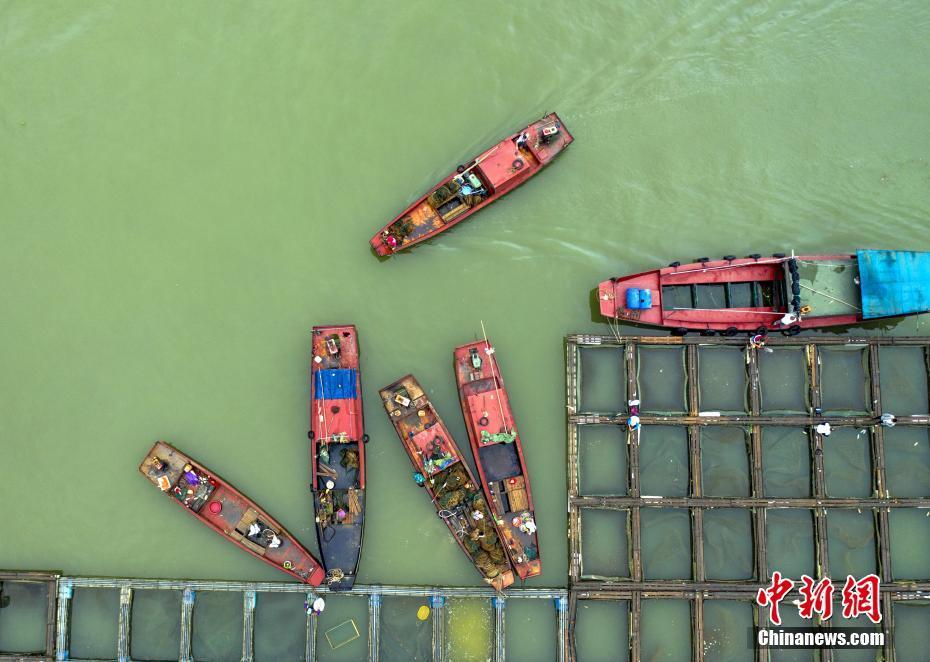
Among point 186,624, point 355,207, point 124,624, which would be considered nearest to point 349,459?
point 186,624

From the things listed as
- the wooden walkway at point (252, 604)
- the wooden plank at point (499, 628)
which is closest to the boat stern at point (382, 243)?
the wooden walkway at point (252, 604)

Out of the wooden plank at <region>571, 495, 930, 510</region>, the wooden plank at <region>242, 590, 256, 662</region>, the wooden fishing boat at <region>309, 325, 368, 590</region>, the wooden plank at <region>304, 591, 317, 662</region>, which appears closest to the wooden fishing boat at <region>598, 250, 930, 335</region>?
the wooden plank at <region>571, 495, 930, 510</region>

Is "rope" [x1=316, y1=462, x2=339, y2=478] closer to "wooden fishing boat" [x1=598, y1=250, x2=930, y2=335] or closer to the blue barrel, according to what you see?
"wooden fishing boat" [x1=598, y1=250, x2=930, y2=335]

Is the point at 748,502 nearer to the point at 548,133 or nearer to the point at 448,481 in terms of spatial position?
the point at 448,481

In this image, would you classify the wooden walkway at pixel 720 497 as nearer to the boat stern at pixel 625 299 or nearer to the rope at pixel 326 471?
the boat stern at pixel 625 299

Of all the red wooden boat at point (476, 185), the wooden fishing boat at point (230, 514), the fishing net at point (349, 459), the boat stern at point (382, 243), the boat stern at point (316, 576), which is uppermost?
the red wooden boat at point (476, 185)

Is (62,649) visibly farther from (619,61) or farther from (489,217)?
(619,61)
